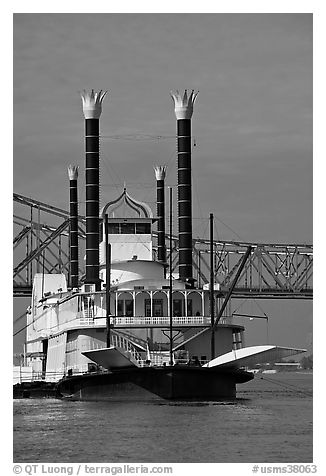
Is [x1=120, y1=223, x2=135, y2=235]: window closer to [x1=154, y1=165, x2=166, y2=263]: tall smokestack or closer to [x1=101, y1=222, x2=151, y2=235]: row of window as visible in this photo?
[x1=101, y1=222, x2=151, y2=235]: row of window

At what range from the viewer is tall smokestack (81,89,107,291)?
69500 mm

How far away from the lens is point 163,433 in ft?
134

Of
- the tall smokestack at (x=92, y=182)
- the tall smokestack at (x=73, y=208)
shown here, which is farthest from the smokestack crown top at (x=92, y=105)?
the tall smokestack at (x=73, y=208)

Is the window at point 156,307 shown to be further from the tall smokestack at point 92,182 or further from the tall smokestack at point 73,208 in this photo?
the tall smokestack at point 73,208

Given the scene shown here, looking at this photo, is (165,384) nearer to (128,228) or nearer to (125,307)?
(125,307)

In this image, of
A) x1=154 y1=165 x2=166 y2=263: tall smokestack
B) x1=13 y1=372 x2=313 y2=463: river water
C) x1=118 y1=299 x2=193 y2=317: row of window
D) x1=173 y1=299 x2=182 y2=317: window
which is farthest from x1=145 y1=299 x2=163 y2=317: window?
x1=154 y1=165 x2=166 y2=263: tall smokestack

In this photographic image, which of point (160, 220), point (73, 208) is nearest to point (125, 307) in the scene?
point (160, 220)

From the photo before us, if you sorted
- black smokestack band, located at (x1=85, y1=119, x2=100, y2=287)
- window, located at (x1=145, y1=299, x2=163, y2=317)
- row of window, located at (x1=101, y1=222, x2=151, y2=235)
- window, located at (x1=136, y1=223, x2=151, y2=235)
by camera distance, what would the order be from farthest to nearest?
window, located at (x1=136, y1=223, x2=151, y2=235) → row of window, located at (x1=101, y1=222, x2=151, y2=235) → black smokestack band, located at (x1=85, y1=119, x2=100, y2=287) → window, located at (x1=145, y1=299, x2=163, y2=317)

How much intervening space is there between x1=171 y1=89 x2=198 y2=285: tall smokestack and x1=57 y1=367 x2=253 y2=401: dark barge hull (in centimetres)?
1338

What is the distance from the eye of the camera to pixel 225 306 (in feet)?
204

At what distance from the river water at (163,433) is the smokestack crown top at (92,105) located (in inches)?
806
